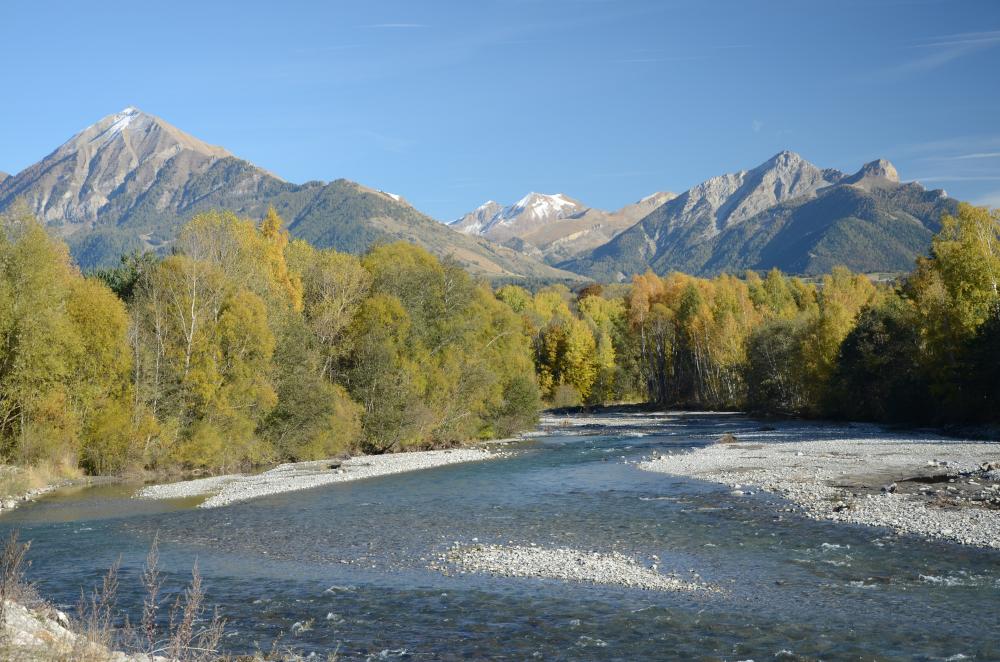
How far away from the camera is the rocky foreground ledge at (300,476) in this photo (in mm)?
40250

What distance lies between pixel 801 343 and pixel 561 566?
72.3 m

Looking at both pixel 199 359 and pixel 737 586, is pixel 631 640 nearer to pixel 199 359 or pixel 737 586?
pixel 737 586

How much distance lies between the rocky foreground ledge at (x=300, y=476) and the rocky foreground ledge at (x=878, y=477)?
51.3ft

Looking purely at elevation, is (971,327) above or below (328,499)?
above

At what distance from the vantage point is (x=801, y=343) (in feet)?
287

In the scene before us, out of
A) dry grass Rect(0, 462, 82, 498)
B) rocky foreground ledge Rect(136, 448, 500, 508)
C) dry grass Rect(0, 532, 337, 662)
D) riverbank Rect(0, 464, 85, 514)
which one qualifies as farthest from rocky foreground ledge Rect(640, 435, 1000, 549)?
dry grass Rect(0, 462, 82, 498)

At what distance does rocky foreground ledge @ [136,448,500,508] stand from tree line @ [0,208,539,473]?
3425 millimetres

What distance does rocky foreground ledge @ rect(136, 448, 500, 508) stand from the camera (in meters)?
40.2

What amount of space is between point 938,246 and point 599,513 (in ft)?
149

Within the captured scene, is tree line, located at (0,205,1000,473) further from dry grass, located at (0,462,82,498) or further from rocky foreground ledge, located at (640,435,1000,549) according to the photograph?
rocky foreground ledge, located at (640,435,1000,549)

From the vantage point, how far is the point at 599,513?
1247 inches

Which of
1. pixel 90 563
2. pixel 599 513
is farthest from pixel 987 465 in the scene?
pixel 90 563

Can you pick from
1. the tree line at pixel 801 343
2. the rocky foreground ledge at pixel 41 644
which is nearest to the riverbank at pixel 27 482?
the rocky foreground ledge at pixel 41 644

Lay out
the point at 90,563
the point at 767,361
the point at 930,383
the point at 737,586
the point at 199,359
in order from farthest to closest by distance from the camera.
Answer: the point at 767,361 → the point at 930,383 → the point at 199,359 → the point at 90,563 → the point at 737,586
